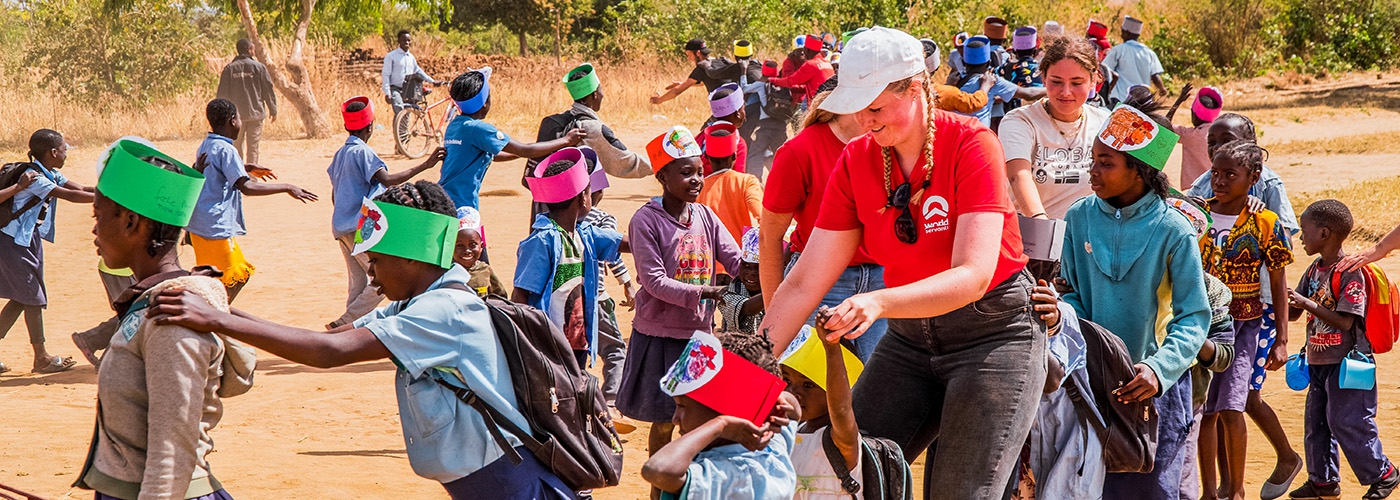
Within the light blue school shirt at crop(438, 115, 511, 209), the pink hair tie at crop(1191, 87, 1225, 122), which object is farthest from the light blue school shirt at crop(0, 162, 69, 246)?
the pink hair tie at crop(1191, 87, 1225, 122)

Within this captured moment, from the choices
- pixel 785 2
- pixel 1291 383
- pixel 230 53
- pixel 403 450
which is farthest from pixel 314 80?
pixel 1291 383

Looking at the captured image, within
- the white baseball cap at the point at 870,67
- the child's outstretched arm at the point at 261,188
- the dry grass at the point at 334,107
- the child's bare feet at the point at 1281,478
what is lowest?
the dry grass at the point at 334,107

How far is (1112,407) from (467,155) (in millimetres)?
4462

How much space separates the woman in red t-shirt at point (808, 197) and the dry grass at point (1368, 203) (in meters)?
8.61

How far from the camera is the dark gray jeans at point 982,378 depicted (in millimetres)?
3674

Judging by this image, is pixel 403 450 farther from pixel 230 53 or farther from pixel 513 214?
pixel 230 53

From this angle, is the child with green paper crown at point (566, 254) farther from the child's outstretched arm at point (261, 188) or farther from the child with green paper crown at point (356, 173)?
the child's outstretched arm at point (261, 188)

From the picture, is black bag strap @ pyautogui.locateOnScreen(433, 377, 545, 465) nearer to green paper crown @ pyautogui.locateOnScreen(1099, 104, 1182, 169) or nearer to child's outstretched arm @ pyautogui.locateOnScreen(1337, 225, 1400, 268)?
green paper crown @ pyautogui.locateOnScreen(1099, 104, 1182, 169)

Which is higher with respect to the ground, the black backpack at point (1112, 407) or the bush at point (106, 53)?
the black backpack at point (1112, 407)

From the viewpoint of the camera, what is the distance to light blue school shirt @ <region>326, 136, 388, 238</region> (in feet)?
27.1

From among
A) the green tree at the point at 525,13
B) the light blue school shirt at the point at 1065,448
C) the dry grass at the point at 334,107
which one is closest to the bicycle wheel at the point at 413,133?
the dry grass at the point at 334,107

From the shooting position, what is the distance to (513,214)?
612 inches

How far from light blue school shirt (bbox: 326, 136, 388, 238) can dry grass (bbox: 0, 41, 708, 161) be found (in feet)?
42.4

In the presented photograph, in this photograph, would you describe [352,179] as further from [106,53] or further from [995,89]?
[106,53]
